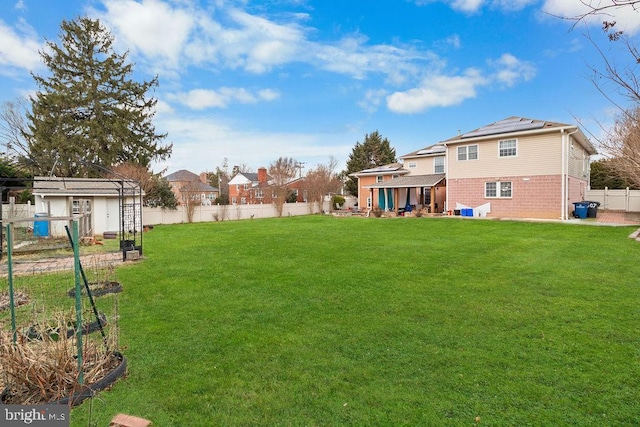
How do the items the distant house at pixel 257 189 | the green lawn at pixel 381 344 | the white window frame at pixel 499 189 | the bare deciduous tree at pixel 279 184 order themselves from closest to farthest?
1. the green lawn at pixel 381 344
2. the white window frame at pixel 499 189
3. the bare deciduous tree at pixel 279 184
4. the distant house at pixel 257 189

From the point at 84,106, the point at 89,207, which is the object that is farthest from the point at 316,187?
the point at 84,106

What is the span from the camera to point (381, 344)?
427cm

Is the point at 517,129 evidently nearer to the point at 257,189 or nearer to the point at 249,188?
the point at 257,189

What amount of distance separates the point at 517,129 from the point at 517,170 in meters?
2.41

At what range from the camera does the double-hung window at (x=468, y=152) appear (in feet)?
75.3

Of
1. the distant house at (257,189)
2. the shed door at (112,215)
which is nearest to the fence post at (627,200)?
the distant house at (257,189)

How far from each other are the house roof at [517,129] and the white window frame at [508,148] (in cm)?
52

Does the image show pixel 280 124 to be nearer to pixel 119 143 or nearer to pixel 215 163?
pixel 119 143

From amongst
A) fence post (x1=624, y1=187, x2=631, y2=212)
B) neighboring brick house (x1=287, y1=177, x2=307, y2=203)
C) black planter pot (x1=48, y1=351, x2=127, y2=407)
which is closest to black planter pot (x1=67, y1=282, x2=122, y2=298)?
black planter pot (x1=48, y1=351, x2=127, y2=407)

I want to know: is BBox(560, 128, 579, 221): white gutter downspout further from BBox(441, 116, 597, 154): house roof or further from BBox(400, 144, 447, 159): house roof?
BBox(400, 144, 447, 159): house roof

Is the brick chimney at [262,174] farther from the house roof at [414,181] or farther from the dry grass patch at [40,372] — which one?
the dry grass patch at [40,372]

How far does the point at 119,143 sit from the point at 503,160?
2851 centimetres

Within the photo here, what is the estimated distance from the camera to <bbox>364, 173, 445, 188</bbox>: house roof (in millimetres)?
25317

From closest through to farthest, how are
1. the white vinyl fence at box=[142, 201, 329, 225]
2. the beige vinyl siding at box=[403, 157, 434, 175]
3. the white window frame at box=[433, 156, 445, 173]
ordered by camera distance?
the white vinyl fence at box=[142, 201, 329, 225], the white window frame at box=[433, 156, 445, 173], the beige vinyl siding at box=[403, 157, 434, 175]
